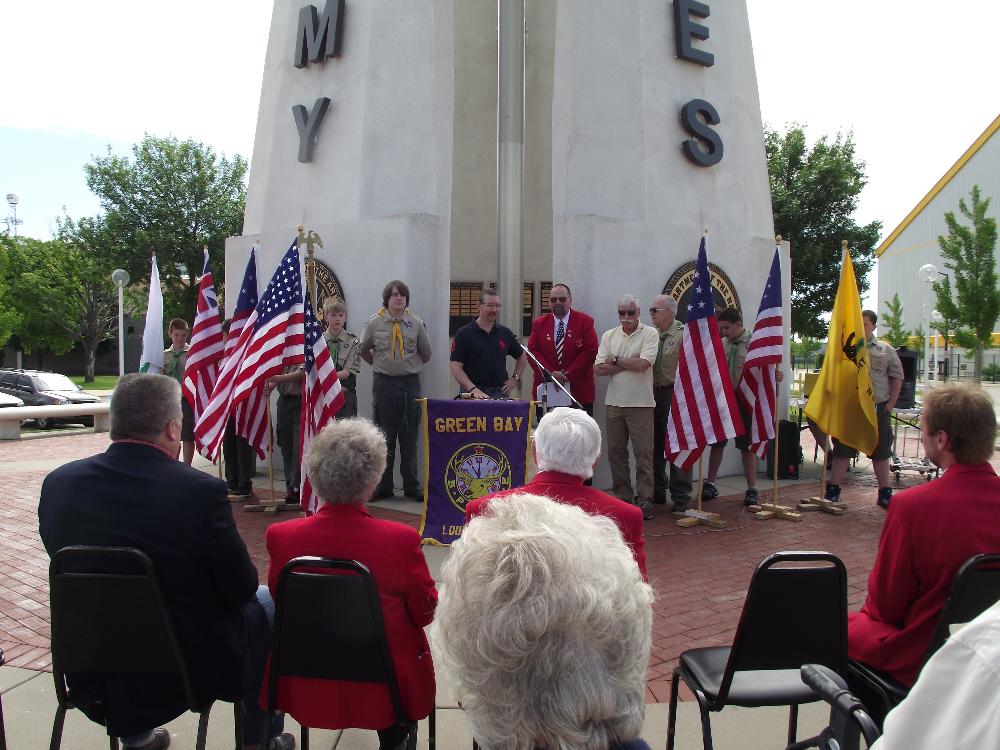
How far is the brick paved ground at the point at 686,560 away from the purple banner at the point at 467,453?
0.81m

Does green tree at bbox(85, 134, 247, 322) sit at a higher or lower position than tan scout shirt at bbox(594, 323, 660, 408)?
higher

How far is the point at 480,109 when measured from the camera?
34.0 feet

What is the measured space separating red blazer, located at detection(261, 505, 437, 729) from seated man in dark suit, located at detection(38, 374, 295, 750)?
0.18 metres

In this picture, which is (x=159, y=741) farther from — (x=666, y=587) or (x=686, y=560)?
(x=686, y=560)

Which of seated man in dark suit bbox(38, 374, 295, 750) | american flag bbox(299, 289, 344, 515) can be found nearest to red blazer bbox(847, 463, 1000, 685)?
seated man in dark suit bbox(38, 374, 295, 750)

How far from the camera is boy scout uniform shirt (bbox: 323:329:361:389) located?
296 inches

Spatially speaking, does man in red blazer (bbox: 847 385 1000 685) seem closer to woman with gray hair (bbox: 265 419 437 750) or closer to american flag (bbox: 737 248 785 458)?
woman with gray hair (bbox: 265 419 437 750)

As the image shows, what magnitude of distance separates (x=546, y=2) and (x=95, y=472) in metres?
9.54

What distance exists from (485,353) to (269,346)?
6.77ft

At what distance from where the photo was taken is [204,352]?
759 centimetres

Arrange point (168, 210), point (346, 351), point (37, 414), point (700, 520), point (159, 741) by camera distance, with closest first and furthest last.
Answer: point (159, 741) < point (700, 520) < point (346, 351) < point (37, 414) < point (168, 210)

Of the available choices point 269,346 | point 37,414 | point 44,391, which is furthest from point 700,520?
point 44,391

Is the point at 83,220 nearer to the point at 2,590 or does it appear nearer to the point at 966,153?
the point at 2,590

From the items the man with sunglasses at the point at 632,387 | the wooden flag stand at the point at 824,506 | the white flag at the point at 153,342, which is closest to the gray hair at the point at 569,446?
the man with sunglasses at the point at 632,387
